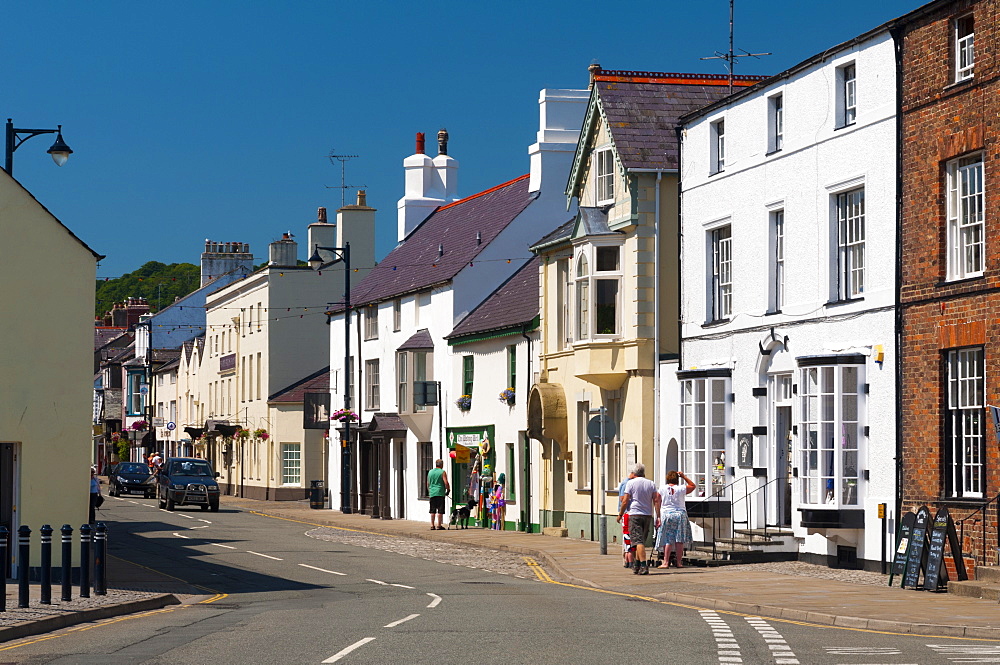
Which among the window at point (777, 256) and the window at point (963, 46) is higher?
the window at point (963, 46)

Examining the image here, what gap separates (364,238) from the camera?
217 feet

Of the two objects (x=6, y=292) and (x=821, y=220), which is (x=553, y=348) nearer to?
(x=821, y=220)

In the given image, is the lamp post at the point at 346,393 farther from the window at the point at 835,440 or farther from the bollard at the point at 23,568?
the bollard at the point at 23,568

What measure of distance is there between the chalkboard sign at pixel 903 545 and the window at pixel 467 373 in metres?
22.3

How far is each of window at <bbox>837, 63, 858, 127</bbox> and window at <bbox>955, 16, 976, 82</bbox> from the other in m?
2.92

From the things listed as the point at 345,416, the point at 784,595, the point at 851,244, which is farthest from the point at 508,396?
the point at 784,595

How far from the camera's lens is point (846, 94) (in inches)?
1000

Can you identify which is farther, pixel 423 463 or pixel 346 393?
A: pixel 346 393

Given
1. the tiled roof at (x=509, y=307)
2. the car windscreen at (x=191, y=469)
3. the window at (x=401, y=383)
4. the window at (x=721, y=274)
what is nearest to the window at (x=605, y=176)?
the window at (x=721, y=274)

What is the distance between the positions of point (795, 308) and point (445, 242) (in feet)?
81.8

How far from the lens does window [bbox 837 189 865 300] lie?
2492cm

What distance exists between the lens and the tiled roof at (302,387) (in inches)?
2534

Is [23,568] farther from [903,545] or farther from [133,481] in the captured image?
[133,481]

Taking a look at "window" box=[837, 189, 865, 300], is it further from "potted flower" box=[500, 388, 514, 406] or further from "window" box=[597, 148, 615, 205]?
"potted flower" box=[500, 388, 514, 406]
